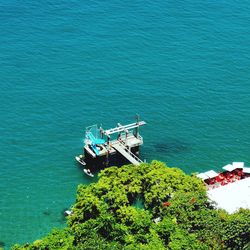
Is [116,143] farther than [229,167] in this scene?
Yes

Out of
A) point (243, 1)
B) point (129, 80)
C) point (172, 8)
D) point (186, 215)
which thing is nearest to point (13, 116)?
point (129, 80)

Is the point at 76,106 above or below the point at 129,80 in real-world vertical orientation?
below

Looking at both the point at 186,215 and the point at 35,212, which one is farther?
A: the point at 35,212

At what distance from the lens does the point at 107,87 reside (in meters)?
79.3

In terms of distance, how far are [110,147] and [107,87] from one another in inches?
645

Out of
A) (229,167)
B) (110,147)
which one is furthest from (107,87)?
(229,167)

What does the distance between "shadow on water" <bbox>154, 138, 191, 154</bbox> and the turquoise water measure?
0.13m

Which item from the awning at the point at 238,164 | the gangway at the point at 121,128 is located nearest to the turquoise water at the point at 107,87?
the gangway at the point at 121,128

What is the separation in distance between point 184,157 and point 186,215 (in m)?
23.1

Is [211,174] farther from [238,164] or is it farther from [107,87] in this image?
[107,87]

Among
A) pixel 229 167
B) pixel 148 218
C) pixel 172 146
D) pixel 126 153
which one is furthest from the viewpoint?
pixel 172 146

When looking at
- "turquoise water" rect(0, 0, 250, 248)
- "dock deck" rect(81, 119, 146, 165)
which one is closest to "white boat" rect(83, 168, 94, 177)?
"turquoise water" rect(0, 0, 250, 248)

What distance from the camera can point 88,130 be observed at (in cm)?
6769

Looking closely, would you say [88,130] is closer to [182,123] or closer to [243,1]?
[182,123]
